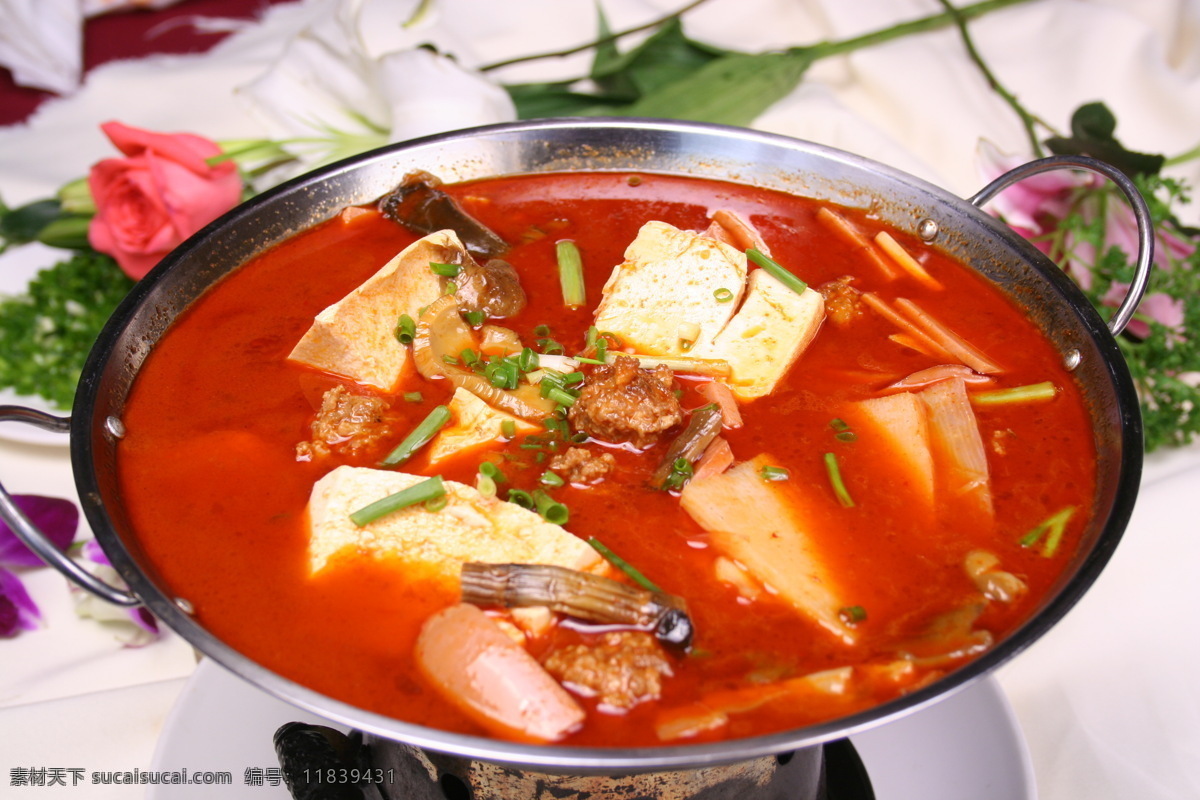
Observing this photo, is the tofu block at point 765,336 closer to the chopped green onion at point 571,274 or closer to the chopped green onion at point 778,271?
the chopped green onion at point 778,271

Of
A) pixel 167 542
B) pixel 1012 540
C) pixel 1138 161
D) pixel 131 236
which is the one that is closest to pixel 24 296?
pixel 131 236

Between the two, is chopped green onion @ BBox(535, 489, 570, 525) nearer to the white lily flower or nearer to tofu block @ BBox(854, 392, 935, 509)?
tofu block @ BBox(854, 392, 935, 509)

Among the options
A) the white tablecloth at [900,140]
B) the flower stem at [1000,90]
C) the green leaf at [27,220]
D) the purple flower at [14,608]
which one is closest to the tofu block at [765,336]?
the white tablecloth at [900,140]

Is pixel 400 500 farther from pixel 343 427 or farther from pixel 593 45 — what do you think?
pixel 593 45

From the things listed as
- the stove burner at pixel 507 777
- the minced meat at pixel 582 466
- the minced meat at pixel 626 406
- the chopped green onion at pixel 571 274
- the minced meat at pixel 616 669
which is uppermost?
the chopped green onion at pixel 571 274

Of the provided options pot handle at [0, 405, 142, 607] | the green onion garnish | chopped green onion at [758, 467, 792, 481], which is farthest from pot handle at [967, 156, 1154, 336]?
pot handle at [0, 405, 142, 607]

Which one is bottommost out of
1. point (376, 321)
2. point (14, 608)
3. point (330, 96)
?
point (14, 608)

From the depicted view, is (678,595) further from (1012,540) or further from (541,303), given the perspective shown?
(541,303)

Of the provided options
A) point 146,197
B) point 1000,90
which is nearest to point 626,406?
point 146,197
